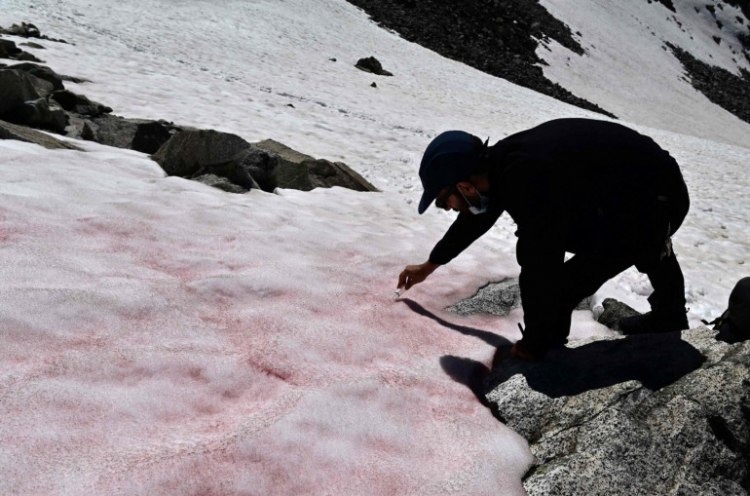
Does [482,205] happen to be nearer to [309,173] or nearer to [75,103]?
[309,173]

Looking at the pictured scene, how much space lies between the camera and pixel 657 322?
3936 mm

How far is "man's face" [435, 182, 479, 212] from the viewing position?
10.9ft

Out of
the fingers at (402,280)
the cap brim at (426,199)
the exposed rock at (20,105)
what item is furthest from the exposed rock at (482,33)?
the cap brim at (426,199)

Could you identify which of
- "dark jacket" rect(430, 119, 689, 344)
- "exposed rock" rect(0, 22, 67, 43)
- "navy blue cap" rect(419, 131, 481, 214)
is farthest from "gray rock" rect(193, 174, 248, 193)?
"exposed rock" rect(0, 22, 67, 43)

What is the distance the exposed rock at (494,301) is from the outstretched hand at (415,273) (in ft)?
1.47

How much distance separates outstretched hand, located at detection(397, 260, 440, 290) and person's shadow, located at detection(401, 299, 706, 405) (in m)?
0.74

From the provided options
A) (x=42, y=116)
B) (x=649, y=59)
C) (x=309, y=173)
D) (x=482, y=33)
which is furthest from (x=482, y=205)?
(x=649, y=59)

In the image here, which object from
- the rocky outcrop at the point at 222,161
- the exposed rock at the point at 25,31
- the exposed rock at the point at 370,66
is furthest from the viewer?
the exposed rock at the point at 370,66

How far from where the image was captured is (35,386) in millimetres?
2625

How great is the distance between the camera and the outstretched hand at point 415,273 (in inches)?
167

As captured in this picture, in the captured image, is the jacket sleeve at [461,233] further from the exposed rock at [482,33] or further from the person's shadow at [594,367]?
the exposed rock at [482,33]

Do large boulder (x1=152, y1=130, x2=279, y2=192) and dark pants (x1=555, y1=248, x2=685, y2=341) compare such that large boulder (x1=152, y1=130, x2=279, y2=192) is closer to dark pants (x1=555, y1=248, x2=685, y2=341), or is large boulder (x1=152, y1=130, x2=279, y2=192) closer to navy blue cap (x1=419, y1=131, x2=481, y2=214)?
navy blue cap (x1=419, y1=131, x2=481, y2=214)

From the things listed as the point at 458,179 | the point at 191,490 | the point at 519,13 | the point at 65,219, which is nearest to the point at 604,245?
the point at 458,179

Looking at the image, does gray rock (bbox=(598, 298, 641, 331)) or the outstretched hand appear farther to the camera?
gray rock (bbox=(598, 298, 641, 331))
